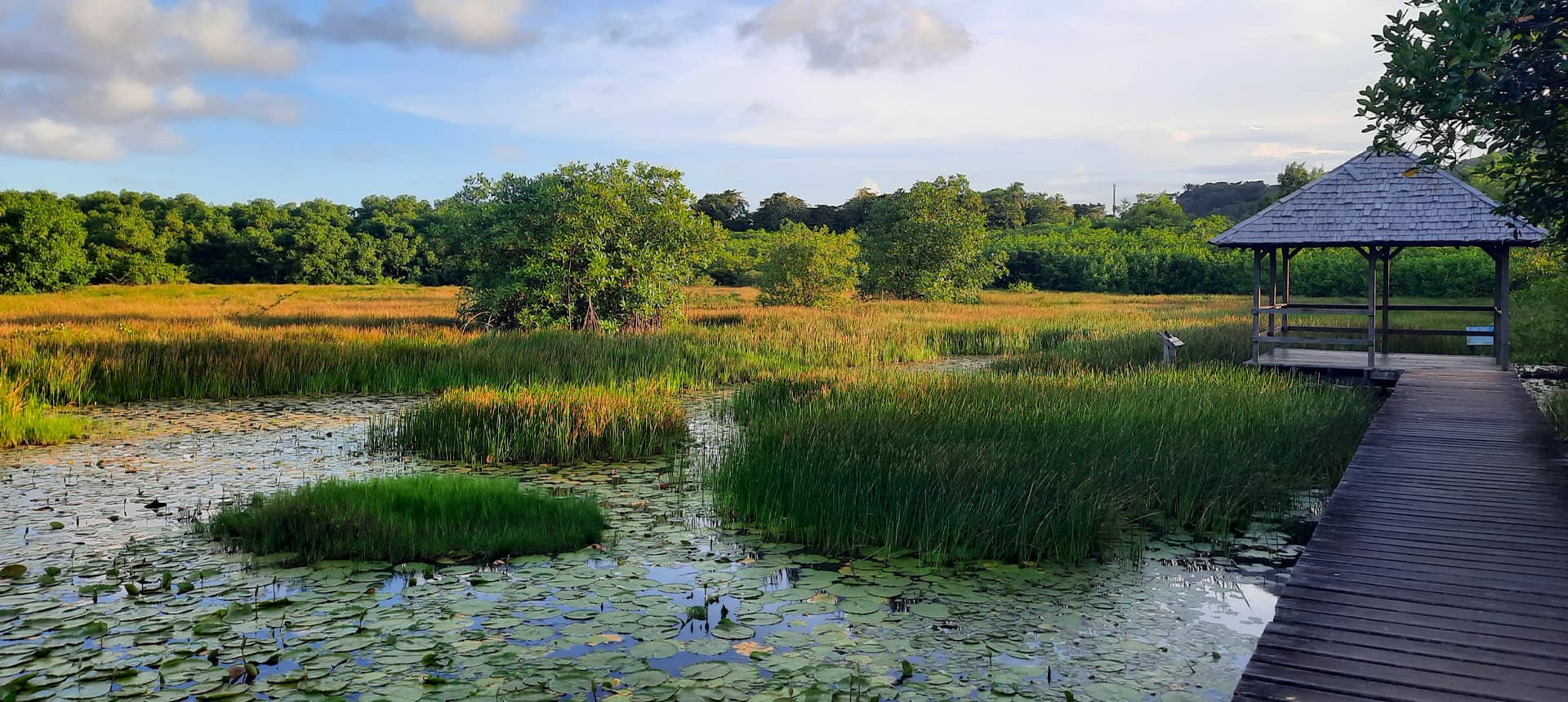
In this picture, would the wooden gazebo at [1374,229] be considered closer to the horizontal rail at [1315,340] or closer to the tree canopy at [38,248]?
the horizontal rail at [1315,340]

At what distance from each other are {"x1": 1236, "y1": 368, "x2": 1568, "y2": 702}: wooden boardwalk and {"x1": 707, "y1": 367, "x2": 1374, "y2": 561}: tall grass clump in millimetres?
972

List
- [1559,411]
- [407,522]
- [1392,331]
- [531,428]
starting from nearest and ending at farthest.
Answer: [407,522] < [531,428] < [1559,411] < [1392,331]

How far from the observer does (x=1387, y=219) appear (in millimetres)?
13234

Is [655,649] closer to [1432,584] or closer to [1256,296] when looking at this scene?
[1432,584]

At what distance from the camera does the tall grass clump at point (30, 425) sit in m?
9.77

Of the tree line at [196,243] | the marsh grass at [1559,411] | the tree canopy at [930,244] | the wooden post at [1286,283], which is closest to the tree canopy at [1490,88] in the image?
the marsh grass at [1559,411]

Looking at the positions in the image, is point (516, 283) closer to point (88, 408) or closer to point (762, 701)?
point (88, 408)

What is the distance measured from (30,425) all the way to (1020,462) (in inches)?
376

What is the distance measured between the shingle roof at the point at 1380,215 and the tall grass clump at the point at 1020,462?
317cm

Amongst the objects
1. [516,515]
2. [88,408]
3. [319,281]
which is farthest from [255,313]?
[319,281]

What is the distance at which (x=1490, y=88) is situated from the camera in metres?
5.79

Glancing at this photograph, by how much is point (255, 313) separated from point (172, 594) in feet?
72.5

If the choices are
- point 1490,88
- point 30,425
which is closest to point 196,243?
point 30,425

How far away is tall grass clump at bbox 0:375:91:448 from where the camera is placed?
9766mm
